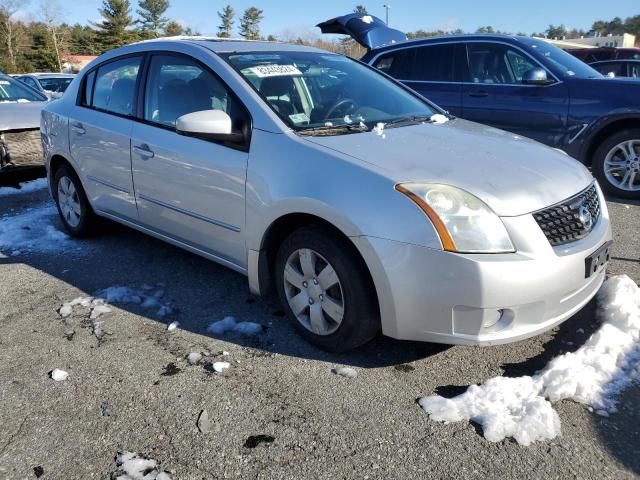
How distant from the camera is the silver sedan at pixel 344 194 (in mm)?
2512

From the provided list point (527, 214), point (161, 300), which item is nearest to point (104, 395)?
point (161, 300)

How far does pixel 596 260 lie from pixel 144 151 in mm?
2806

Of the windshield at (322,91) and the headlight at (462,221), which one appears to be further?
the windshield at (322,91)

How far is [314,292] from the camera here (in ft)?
9.80

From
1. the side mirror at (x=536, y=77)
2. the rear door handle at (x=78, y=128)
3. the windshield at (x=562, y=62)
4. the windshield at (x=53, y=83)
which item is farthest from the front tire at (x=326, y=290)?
the windshield at (x=53, y=83)

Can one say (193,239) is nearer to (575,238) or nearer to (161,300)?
(161,300)

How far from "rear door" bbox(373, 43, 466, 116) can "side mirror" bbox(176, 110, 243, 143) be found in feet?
13.7

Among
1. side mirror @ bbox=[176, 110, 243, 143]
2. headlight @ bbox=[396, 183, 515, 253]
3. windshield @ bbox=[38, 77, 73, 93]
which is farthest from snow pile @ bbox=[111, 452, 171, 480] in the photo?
windshield @ bbox=[38, 77, 73, 93]

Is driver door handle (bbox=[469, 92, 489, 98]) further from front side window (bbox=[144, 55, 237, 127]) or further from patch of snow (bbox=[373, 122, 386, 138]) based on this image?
front side window (bbox=[144, 55, 237, 127])

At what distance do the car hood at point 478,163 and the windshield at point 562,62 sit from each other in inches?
132

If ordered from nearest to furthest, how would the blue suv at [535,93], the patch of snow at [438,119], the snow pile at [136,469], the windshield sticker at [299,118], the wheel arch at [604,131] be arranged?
the snow pile at [136,469] < the windshield sticker at [299,118] < the patch of snow at [438,119] < the wheel arch at [604,131] < the blue suv at [535,93]

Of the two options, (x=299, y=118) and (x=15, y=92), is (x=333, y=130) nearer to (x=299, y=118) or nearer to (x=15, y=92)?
(x=299, y=118)

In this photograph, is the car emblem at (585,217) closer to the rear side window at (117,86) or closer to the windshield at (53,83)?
the rear side window at (117,86)

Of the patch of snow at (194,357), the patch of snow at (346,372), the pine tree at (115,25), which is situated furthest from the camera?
the pine tree at (115,25)
